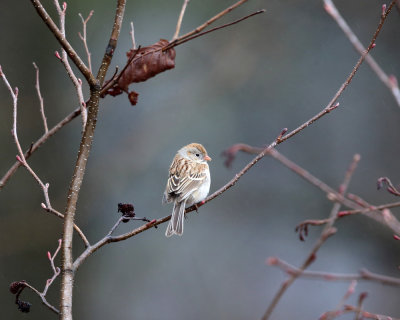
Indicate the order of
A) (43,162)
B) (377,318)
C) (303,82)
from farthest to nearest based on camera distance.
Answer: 1. (303,82)
2. (43,162)
3. (377,318)

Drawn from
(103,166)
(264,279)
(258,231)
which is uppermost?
(103,166)

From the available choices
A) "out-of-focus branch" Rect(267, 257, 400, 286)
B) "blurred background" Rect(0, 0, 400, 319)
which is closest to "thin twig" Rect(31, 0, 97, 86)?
"out-of-focus branch" Rect(267, 257, 400, 286)

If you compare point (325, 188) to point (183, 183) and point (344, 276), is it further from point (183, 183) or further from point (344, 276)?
point (183, 183)

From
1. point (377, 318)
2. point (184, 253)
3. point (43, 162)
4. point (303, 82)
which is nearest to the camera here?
point (377, 318)

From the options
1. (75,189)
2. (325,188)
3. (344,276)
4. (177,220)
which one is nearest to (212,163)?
(177,220)

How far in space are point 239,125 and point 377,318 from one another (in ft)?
22.8

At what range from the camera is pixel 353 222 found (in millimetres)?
8242

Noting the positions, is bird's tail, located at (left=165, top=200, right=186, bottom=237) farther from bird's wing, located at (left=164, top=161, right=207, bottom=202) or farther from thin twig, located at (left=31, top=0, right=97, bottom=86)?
thin twig, located at (left=31, top=0, right=97, bottom=86)

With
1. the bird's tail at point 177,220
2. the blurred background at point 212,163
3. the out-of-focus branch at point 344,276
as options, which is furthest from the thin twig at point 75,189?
the blurred background at point 212,163

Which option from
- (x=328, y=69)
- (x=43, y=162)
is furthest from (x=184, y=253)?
(x=328, y=69)

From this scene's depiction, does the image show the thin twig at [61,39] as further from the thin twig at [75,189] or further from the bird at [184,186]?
the bird at [184,186]

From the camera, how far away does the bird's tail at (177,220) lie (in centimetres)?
399

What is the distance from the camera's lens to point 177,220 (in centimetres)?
411

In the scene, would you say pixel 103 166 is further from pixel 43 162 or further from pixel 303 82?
pixel 303 82
